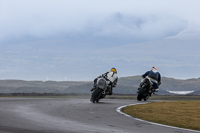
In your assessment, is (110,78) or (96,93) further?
(110,78)

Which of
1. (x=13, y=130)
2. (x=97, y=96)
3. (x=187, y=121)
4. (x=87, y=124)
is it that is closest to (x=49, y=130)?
(x=13, y=130)

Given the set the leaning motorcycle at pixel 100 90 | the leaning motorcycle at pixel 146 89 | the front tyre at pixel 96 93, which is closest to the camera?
the leaning motorcycle at pixel 100 90

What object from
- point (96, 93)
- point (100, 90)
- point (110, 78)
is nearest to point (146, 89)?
point (110, 78)

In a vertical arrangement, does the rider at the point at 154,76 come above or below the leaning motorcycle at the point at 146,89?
above

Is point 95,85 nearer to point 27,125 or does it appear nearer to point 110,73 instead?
point 110,73

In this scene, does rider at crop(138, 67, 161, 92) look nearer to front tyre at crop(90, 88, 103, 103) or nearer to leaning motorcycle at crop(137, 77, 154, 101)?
leaning motorcycle at crop(137, 77, 154, 101)

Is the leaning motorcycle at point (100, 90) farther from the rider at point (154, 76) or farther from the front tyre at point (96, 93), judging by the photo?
the rider at point (154, 76)

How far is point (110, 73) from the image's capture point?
94.0 ft

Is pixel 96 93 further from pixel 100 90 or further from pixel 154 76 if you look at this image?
pixel 154 76

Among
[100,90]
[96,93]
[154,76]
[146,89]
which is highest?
[154,76]

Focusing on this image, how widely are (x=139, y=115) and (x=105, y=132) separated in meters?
6.12

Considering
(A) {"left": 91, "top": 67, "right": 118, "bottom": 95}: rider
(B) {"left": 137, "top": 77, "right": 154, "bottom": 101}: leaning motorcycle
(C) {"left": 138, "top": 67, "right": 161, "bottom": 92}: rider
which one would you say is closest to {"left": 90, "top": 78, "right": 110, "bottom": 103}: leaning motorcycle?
(A) {"left": 91, "top": 67, "right": 118, "bottom": 95}: rider

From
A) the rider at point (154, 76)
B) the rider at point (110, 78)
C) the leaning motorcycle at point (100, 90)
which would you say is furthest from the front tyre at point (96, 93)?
the rider at point (154, 76)

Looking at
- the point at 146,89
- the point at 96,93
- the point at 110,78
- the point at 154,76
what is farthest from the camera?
the point at 146,89
